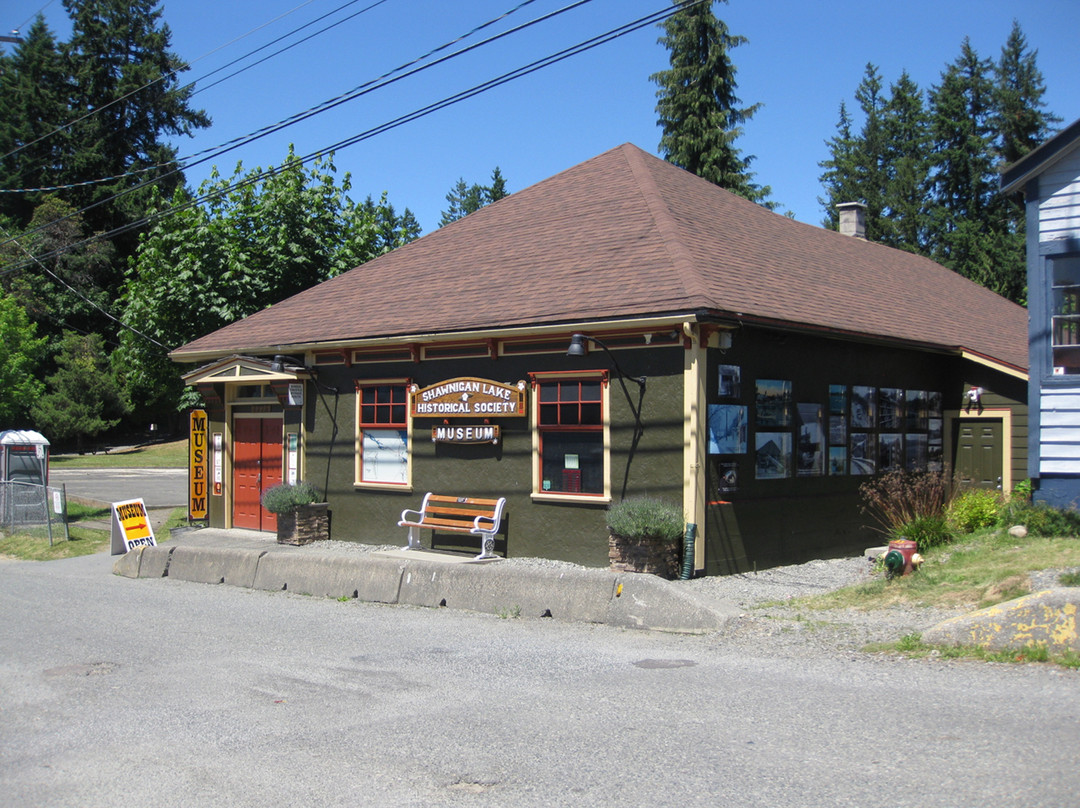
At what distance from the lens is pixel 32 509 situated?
18.7 meters

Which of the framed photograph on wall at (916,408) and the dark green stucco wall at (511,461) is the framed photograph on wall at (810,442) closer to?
the dark green stucco wall at (511,461)

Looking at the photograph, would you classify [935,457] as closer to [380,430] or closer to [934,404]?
[934,404]

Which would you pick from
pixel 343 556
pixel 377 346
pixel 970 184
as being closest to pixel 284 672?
pixel 343 556

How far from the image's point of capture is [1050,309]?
1212cm

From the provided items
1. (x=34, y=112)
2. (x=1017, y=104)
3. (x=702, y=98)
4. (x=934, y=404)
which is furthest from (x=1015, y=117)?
(x=34, y=112)

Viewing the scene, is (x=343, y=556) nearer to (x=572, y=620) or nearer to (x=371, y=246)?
(x=572, y=620)

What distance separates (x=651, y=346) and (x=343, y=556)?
4663mm

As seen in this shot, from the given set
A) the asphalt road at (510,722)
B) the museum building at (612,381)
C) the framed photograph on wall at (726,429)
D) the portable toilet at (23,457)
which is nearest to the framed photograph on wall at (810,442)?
the museum building at (612,381)

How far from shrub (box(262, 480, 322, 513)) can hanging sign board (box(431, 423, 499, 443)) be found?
2.58 metres

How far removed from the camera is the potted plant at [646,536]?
36.5 ft

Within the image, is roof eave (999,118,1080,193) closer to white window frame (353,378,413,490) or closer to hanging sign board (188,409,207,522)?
white window frame (353,378,413,490)

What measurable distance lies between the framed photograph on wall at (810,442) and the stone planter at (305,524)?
7.58 metres

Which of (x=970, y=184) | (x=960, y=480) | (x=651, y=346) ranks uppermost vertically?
(x=970, y=184)

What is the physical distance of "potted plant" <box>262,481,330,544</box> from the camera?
15.3 meters
